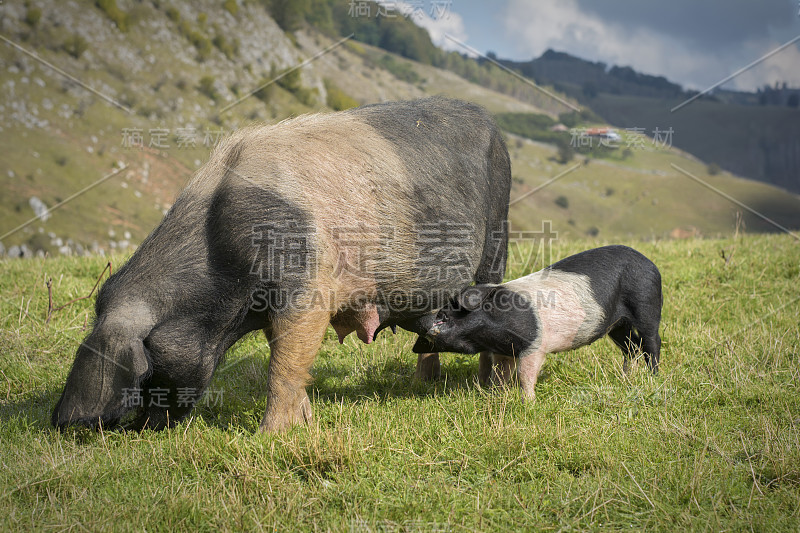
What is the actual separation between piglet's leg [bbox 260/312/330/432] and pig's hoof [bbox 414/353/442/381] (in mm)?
1585

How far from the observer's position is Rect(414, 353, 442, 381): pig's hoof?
18.7 feet

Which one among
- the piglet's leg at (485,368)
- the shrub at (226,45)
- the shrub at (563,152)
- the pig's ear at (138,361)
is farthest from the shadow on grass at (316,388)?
the shrub at (226,45)

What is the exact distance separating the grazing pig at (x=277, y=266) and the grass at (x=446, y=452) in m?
0.38

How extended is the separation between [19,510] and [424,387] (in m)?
3.05

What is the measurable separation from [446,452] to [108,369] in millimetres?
2122

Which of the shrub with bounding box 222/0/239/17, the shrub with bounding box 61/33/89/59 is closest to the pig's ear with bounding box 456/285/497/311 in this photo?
the shrub with bounding box 61/33/89/59

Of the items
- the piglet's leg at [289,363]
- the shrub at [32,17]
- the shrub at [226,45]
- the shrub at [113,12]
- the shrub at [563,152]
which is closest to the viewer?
the piglet's leg at [289,363]

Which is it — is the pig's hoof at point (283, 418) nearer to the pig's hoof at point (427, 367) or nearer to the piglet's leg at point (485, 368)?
the pig's hoof at point (427, 367)

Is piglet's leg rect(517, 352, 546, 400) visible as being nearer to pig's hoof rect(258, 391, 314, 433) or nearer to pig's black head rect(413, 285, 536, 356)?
pig's black head rect(413, 285, 536, 356)

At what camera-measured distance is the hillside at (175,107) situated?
44656 mm

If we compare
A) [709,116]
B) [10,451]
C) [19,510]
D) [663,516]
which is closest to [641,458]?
[663,516]

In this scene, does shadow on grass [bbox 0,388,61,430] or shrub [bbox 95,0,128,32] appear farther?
shrub [bbox 95,0,128,32]

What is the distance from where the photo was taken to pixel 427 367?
5.75 m

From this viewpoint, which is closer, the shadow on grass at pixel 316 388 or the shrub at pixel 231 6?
the shadow on grass at pixel 316 388
